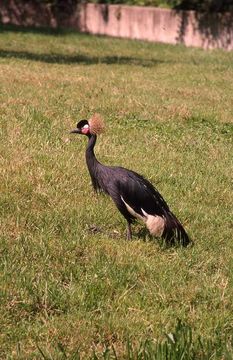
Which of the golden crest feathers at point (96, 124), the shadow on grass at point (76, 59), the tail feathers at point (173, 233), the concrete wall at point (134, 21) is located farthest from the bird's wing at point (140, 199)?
the concrete wall at point (134, 21)

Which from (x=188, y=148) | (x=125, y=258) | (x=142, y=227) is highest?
(x=125, y=258)

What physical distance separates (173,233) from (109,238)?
597 millimetres

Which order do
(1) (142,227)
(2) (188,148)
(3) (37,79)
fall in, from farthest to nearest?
1. (3) (37,79)
2. (2) (188,148)
3. (1) (142,227)

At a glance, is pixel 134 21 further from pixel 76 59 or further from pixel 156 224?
pixel 156 224

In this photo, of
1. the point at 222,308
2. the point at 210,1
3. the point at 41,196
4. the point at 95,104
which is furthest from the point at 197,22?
the point at 222,308

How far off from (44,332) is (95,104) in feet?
31.9

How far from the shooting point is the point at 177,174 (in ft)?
30.0

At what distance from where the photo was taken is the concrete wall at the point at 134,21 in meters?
32.7

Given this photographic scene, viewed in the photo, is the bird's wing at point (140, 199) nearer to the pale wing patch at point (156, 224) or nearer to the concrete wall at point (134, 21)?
the pale wing patch at point (156, 224)

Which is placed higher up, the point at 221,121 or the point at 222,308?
the point at 222,308

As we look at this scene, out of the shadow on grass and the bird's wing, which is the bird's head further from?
the shadow on grass

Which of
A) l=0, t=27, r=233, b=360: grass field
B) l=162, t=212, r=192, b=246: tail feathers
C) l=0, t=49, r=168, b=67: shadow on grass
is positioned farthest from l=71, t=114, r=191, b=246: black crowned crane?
l=0, t=49, r=168, b=67: shadow on grass

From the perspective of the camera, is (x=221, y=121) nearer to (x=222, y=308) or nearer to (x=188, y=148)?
(x=188, y=148)

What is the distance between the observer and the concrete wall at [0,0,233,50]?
32656 millimetres
